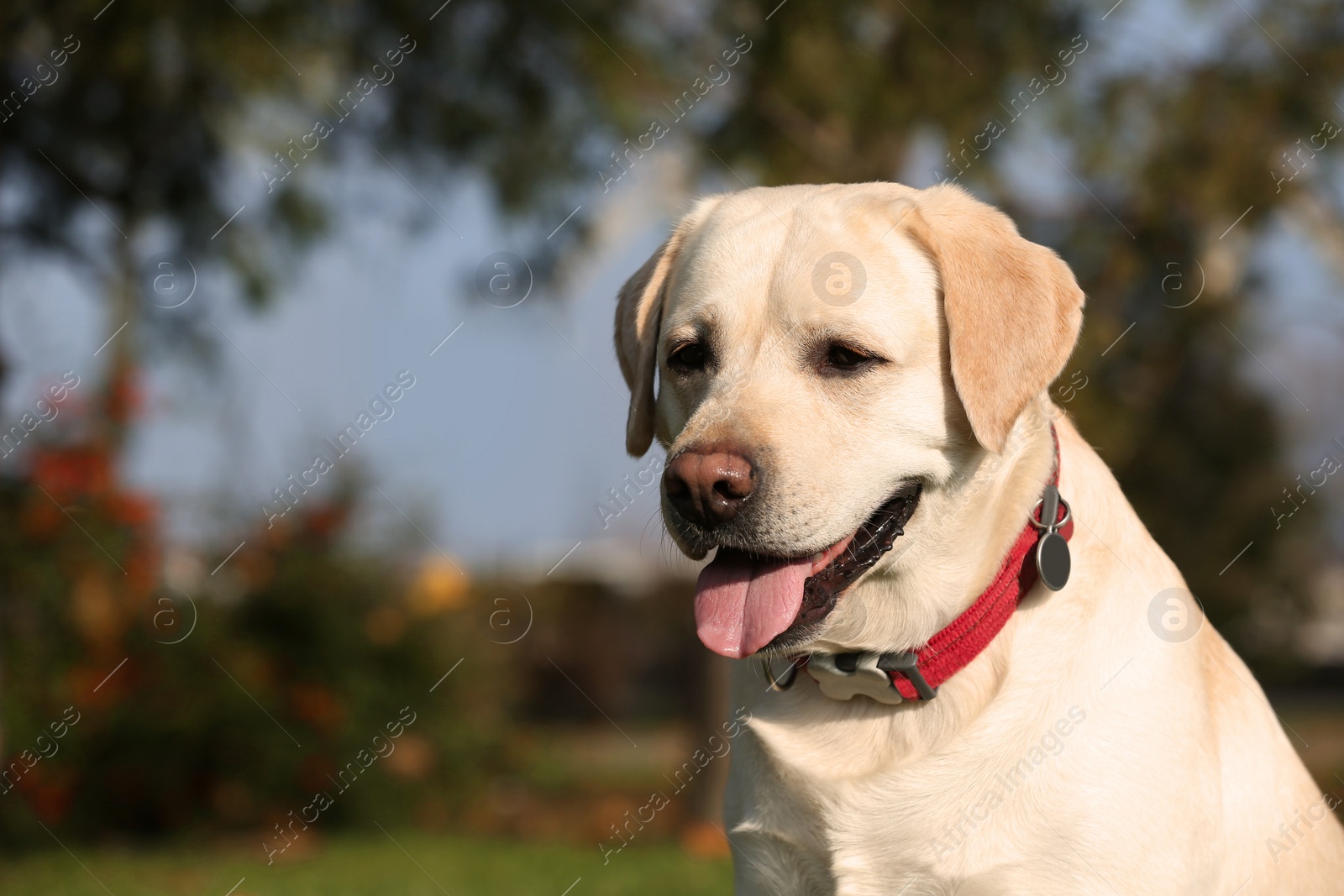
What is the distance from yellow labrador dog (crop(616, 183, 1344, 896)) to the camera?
2.58 metres

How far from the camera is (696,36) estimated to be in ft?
26.0

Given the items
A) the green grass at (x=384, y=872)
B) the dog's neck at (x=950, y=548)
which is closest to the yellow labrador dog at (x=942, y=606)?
the dog's neck at (x=950, y=548)

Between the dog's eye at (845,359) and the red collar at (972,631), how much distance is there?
0.55 meters

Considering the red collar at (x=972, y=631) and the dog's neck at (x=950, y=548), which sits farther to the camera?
the dog's neck at (x=950, y=548)

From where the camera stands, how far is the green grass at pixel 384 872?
625 centimetres

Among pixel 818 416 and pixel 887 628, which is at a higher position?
pixel 818 416

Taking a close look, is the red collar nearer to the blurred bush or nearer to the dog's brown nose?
the dog's brown nose

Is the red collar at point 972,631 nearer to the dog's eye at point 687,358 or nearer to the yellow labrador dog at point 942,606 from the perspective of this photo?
the yellow labrador dog at point 942,606

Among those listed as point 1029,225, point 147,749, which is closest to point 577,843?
point 147,749

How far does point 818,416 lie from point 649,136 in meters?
5.18

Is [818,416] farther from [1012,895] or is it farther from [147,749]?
[147,749]

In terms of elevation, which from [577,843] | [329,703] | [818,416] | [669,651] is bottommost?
[669,651]

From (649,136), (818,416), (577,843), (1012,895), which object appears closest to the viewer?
(1012,895)

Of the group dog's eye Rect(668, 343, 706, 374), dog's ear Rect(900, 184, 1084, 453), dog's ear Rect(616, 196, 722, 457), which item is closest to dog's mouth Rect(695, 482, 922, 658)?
dog's ear Rect(900, 184, 1084, 453)
